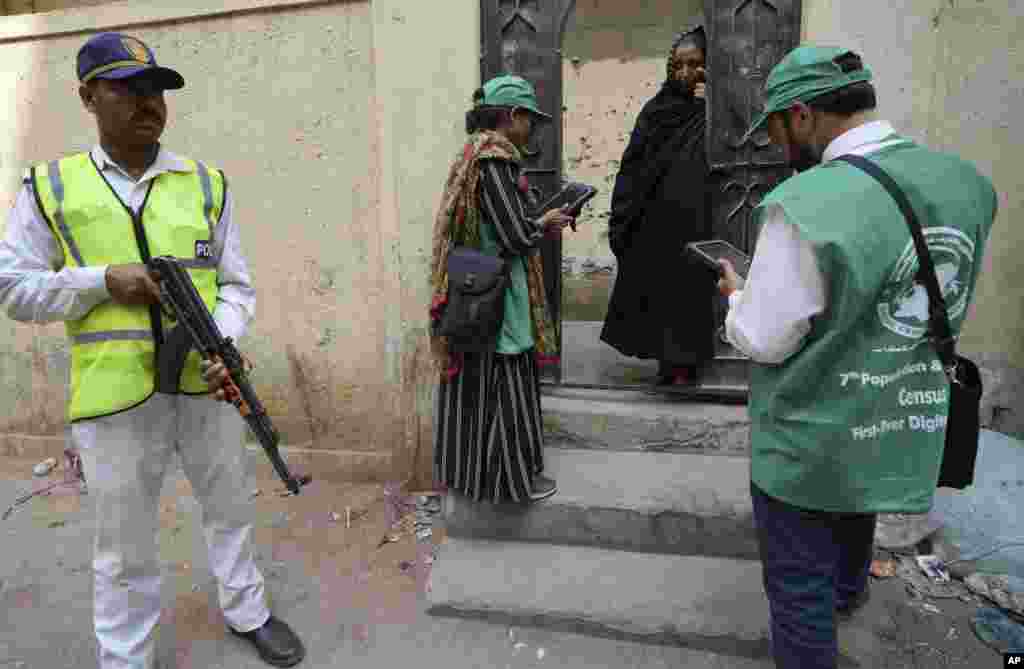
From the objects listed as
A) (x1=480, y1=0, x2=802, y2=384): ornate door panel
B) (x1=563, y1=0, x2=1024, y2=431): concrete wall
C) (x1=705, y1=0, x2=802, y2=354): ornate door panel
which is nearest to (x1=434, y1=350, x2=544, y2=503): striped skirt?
(x1=480, y1=0, x2=802, y2=384): ornate door panel

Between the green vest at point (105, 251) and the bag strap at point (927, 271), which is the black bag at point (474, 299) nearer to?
the green vest at point (105, 251)

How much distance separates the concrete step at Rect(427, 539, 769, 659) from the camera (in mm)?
2371

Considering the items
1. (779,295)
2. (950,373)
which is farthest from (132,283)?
(950,373)

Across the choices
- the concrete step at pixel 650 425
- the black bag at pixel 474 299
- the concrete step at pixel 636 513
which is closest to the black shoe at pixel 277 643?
the concrete step at pixel 636 513

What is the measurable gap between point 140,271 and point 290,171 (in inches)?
72.1

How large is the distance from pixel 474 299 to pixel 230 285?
33.9 inches

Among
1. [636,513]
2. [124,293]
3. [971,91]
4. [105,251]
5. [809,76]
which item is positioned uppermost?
[971,91]

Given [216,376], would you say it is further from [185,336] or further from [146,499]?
[146,499]

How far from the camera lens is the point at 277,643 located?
91.7 inches

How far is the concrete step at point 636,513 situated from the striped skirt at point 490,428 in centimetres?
14

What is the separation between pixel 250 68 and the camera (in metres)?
3.45

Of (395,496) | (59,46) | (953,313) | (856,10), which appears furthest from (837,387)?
(59,46)

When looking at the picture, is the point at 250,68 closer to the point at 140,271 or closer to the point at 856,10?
the point at 140,271

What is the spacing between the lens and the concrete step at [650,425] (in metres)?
3.11
